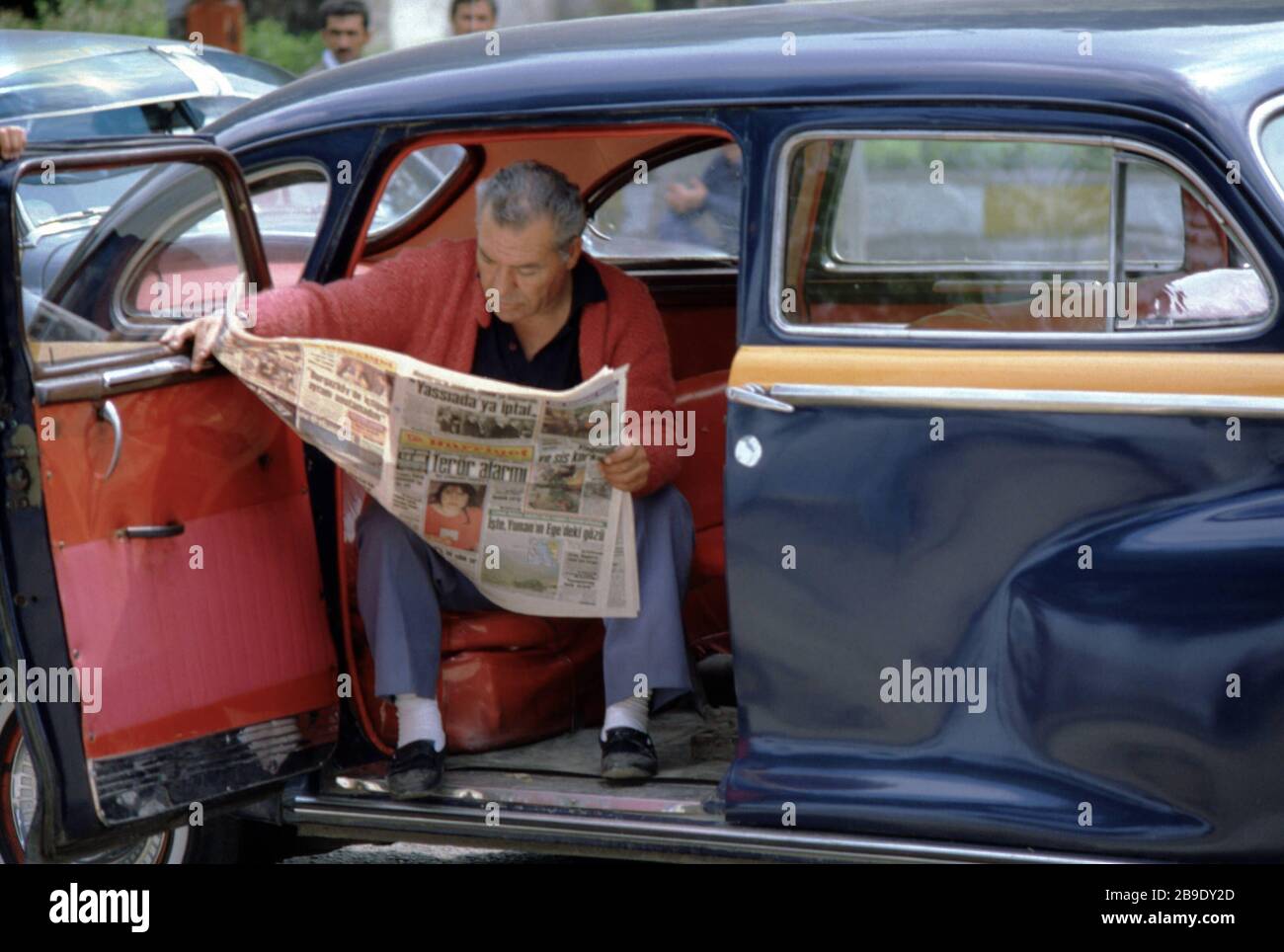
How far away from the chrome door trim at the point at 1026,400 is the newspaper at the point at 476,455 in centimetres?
41

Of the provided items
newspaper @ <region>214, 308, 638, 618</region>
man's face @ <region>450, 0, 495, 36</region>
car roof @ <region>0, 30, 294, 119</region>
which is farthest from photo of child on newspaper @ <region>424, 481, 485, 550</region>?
man's face @ <region>450, 0, 495, 36</region>

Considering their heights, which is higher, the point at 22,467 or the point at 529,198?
the point at 529,198

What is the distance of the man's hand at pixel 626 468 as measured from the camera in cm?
411

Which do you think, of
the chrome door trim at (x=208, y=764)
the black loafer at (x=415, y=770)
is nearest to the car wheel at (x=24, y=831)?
the chrome door trim at (x=208, y=764)

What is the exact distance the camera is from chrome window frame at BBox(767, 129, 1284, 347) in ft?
11.9

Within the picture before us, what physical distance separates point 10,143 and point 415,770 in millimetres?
1595

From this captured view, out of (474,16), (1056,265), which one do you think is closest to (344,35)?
(474,16)

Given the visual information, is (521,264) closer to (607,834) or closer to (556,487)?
(556,487)

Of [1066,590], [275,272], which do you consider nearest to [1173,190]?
[1066,590]

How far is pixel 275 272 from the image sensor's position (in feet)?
18.5

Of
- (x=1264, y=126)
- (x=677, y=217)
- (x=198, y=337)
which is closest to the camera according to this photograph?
(x=1264, y=126)

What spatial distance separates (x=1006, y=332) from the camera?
3791mm

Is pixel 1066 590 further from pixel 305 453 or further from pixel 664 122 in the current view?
pixel 305 453

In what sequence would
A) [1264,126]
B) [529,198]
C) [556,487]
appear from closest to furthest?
[1264,126] < [556,487] < [529,198]
